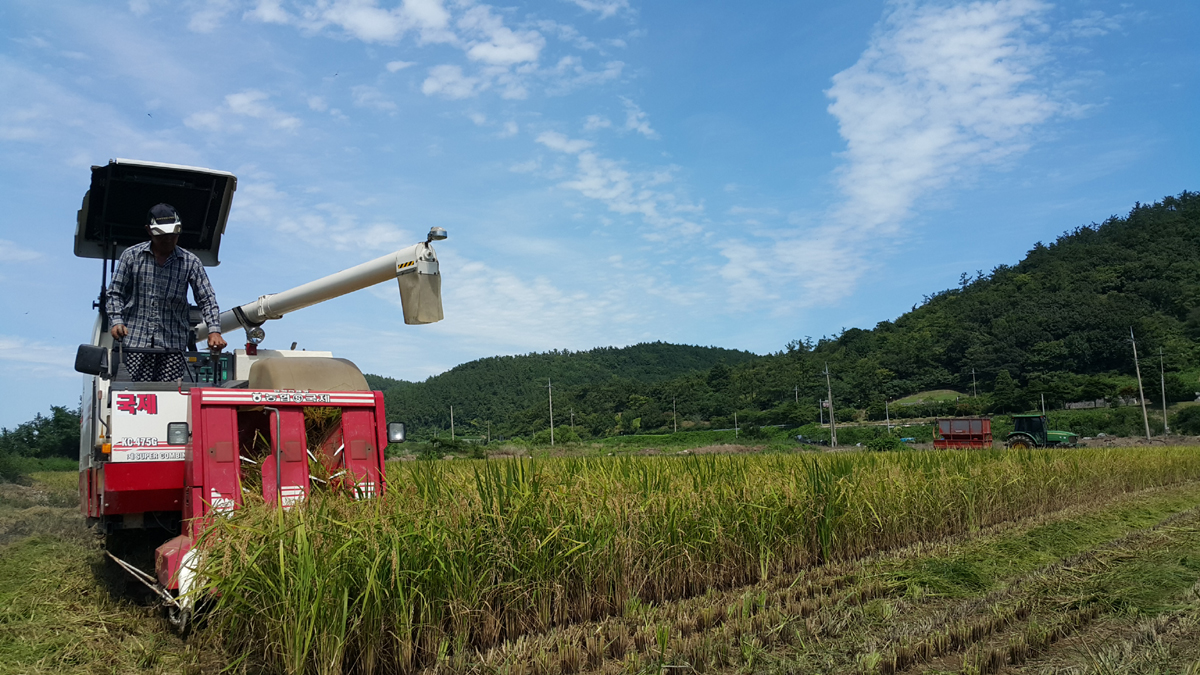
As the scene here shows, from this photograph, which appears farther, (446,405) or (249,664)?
(446,405)

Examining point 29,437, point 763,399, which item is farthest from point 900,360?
point 29,437

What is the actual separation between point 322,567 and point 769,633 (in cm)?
273

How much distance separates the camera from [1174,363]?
222ft

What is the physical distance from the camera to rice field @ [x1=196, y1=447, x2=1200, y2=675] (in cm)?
385

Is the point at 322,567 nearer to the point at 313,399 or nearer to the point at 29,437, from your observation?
the point at 313,399

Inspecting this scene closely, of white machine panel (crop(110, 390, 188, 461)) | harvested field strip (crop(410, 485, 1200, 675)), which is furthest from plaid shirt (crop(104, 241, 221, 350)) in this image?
harvested field strip (crop(410, 485, 1200, 675))

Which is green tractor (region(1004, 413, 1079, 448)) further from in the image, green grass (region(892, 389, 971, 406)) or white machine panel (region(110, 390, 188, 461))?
green grass (region(892, 389, 971, 406))

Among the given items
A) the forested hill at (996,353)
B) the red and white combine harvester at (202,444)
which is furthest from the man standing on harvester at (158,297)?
the forested hill at (996,353)

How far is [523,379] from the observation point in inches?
4631

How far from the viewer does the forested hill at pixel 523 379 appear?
98938mm

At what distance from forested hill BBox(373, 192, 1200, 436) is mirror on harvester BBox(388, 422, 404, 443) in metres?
70.9

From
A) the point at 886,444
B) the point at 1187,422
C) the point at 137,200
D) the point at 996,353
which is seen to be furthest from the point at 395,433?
the point at 996,353

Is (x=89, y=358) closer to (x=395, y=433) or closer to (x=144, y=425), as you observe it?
(x=144, y=425)

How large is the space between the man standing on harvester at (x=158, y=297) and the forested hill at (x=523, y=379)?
8465cm
